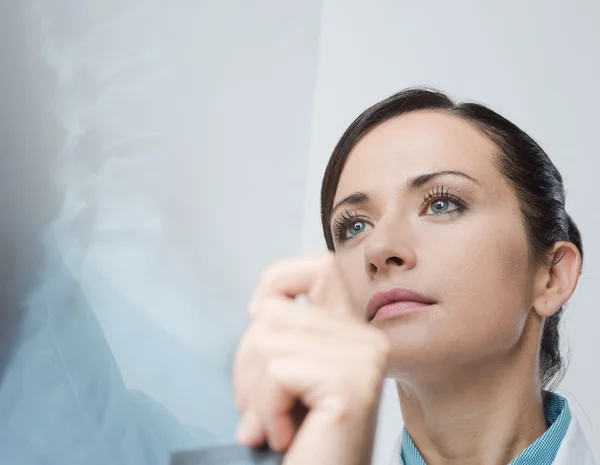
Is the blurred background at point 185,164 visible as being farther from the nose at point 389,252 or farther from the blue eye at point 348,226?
the nose at point 389,252

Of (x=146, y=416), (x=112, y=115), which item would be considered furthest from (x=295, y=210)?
(x=146, y=416)

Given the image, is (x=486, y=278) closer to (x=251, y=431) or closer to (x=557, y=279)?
(x=557, y=279)

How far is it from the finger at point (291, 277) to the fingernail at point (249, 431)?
0.26 feet

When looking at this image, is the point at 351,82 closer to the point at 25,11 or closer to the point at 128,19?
the point at 128,19

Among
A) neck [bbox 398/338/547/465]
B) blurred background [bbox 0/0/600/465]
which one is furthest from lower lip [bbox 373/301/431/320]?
blurred background [bbox 0/0/600/465]

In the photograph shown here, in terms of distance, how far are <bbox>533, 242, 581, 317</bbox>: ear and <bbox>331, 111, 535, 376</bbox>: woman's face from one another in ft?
0.08

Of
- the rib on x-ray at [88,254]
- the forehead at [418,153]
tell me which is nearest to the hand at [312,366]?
the forehead at [418,153]

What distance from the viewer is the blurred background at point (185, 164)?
3.54ft

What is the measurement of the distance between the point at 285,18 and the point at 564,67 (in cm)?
59

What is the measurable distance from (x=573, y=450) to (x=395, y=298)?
33cm

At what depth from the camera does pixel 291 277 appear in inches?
17.2

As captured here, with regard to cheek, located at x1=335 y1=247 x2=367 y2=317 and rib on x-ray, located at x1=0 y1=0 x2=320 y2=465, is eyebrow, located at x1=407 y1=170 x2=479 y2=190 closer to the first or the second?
cheek, located at x1=335 y1=247 x2=367 y2=317

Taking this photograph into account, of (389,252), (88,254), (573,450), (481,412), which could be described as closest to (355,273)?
(389,252)

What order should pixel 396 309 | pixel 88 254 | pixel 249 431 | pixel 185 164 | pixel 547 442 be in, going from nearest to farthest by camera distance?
pixel 249 431 < pixel 396 309 < pixel 547 442 < pixel 88 254 < pixel 185 164
